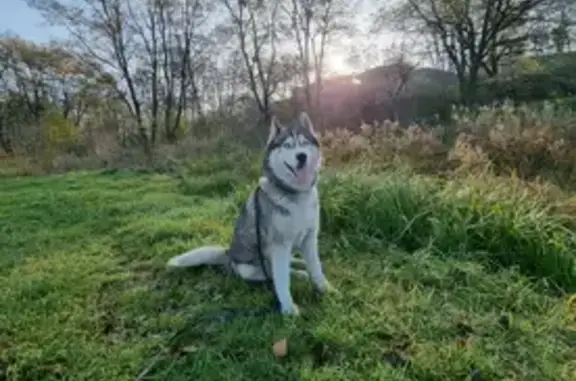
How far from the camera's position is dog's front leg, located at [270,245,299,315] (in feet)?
8.87

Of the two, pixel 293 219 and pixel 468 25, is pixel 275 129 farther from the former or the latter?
pixel 468 25

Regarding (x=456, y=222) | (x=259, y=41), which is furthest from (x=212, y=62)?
(x=456, y=222)

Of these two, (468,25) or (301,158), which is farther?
(468,25)

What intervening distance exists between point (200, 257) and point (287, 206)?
3.52 feet

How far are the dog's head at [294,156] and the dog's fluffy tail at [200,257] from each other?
0.97m

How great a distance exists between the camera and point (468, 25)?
832 inches

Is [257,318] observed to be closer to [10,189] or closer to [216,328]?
[216,328]

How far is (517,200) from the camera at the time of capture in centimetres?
401

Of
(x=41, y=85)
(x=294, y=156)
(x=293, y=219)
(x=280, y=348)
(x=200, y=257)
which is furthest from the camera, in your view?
(x=41, y=85)

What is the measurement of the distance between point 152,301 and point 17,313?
2.69 feet

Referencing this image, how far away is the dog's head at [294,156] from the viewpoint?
8.46 feet

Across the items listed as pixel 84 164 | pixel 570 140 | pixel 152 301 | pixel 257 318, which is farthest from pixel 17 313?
pixel 84 164

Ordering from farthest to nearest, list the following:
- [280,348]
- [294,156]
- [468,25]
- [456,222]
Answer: [468,25], [456,222], [294,156], [280,348]

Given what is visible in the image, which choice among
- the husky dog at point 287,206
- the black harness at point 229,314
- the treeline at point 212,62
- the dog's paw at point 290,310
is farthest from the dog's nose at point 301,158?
the treeline at point 212,62
